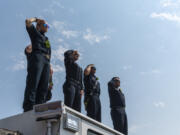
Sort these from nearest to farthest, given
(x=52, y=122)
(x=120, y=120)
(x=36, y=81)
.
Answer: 1. (x=52, y=122)
2. (x=36, y=81)
3. (x=120, y=120)

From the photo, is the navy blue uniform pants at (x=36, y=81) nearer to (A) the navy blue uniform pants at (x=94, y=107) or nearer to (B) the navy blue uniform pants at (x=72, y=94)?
(B) the navy blue uniform pants at (x=72, y=94)

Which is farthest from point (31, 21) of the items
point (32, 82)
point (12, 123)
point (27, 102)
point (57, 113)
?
point (57, 113)

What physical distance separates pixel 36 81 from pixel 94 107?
6.06 ft

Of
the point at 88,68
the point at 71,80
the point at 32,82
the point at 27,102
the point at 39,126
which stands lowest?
the point at 39,126

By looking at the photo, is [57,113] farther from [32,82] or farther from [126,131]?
[126,131]

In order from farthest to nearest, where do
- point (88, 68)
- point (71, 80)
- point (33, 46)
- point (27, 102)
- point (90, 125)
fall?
point (88, 68)
point (71, 80)
point (33, 46)
point (27, 102)
point (90, 125)

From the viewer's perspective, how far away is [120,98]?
608cm

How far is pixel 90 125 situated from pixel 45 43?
170 cm

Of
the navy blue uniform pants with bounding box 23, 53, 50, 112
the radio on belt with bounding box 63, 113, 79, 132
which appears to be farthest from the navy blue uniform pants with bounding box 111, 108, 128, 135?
the radio on belt with bounding box 63, 113, 79, 132

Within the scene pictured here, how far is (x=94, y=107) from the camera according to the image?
5504mm

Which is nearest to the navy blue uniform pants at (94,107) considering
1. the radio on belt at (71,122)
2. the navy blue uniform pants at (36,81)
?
the navy blue uniform pants at (36,81)

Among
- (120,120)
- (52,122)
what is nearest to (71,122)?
(52,122)

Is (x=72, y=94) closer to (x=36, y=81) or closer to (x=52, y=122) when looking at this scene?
(x=36, y=81)

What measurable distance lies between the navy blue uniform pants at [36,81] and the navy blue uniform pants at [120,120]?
7.19ft
